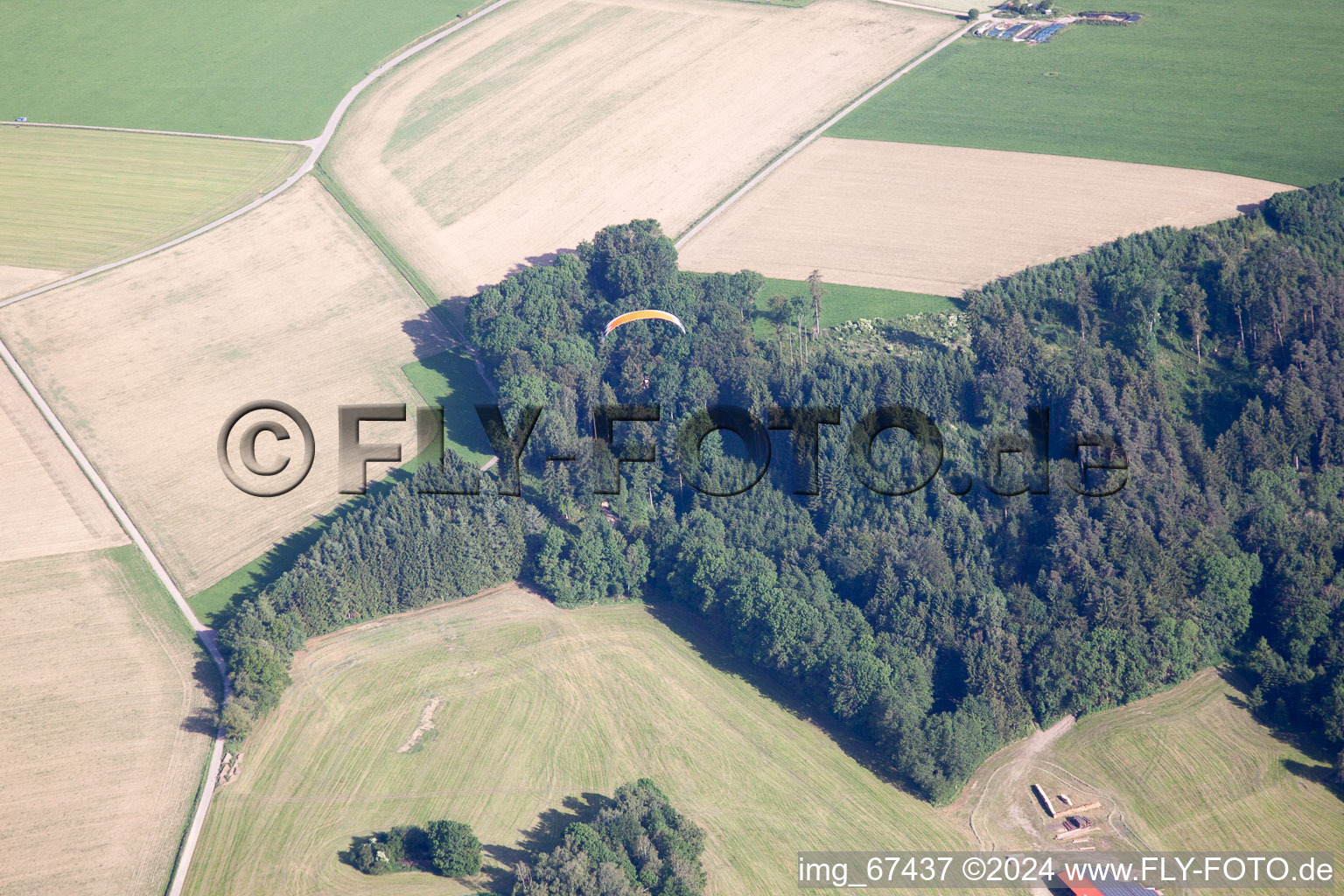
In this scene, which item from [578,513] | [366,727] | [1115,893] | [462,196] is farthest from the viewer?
[462,196]

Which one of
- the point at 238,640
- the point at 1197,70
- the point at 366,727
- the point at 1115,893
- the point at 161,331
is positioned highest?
the point at 1197,70

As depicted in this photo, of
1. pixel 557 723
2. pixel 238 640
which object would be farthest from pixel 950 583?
pixel 238 640

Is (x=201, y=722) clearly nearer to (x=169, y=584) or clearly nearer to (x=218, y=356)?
(x=169, y=584)

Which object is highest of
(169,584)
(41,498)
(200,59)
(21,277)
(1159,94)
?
(200,59)

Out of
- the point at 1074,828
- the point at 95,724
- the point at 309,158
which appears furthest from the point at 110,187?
the point at 1074,828

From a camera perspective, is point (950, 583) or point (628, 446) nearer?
point (950, 583)

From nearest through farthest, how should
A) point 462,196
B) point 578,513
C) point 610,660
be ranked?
point 610,660 → point 578,513 → point 462,196

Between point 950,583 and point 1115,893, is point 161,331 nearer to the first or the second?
point 950,583
